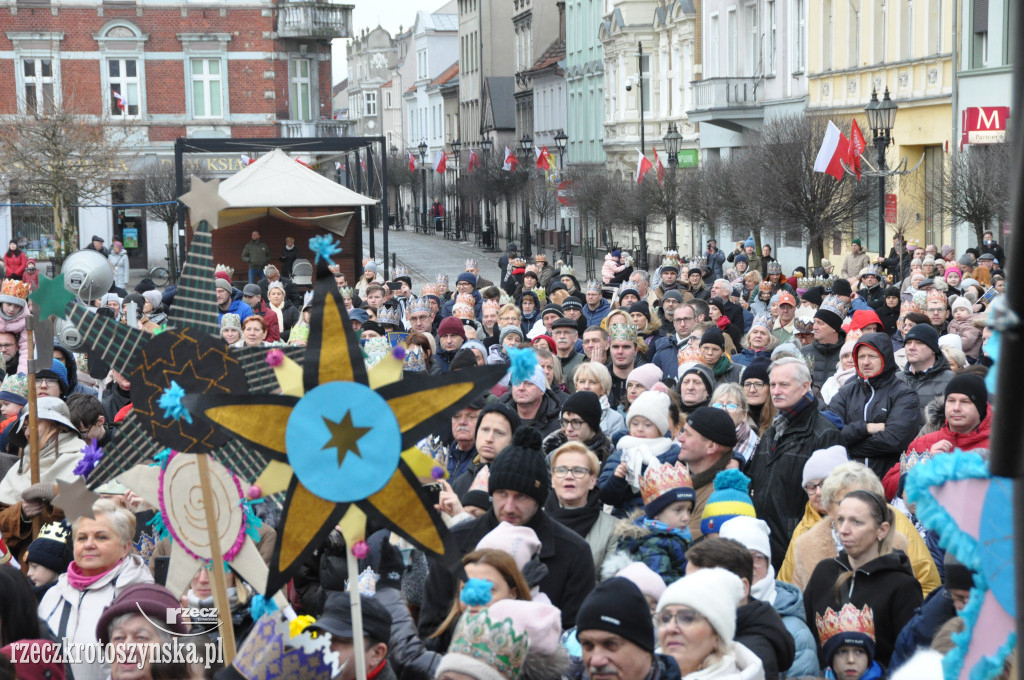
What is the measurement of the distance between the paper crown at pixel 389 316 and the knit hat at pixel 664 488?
722cm

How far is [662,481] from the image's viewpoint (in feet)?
18.6

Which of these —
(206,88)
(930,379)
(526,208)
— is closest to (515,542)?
(930,379)

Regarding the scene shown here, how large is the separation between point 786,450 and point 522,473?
247 centimetres

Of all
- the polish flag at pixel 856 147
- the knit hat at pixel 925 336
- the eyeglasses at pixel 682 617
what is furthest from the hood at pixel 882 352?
the polish flag at pixel 856 147

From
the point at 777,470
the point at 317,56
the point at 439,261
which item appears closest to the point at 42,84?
the point at 317,56

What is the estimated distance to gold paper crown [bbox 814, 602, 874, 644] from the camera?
16.7 ft

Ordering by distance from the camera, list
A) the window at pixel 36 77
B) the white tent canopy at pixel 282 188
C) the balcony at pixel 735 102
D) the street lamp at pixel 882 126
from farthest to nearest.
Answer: the window at pixel 36 77, the balcony at pixel 735 102, the white tent canopy at pixel 282 188, the street lamp at pixel 882 126

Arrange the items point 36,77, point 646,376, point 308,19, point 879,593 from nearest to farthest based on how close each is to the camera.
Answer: point 879,593
point 646,376
point 36,77
point 308,19

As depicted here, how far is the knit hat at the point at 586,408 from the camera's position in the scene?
682 cm

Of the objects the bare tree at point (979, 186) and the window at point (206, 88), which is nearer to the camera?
the bare tree at point (979, 186)

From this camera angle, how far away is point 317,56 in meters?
50.5

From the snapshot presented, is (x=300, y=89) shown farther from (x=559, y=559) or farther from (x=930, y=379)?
(x=559, y=559)

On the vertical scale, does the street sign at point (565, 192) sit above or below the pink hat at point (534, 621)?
above

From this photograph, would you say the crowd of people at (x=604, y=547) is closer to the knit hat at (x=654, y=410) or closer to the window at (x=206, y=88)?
the knit hat at (x=654, y=410)
